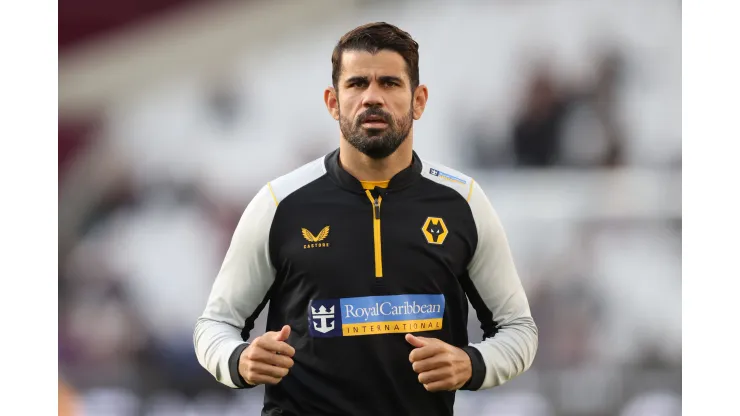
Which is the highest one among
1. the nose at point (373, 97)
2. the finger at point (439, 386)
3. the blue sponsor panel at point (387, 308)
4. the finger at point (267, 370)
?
the nose at point (373, 97)

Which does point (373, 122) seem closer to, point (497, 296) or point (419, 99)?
point (419, 99)

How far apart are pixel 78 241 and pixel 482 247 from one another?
154 centimetres

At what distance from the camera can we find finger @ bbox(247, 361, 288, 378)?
5.51ft

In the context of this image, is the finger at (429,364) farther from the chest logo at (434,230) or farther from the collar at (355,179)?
the collar at (355,179)

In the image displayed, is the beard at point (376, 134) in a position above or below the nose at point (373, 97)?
below

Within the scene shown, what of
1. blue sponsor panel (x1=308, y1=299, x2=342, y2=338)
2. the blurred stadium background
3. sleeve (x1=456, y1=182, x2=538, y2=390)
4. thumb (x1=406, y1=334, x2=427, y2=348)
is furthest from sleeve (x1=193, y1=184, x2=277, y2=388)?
the blurred stadium background

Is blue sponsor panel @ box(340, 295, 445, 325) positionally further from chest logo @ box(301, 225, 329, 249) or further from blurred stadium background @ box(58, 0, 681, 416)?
blurred stadium background @ box(58, 0, 681, 416)

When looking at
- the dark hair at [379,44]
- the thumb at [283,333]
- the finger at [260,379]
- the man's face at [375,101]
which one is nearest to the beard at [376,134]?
the man's face at [375,101]

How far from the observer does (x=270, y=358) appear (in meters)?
1.68

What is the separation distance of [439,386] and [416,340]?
0.11m

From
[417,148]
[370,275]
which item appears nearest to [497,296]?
[370,275]

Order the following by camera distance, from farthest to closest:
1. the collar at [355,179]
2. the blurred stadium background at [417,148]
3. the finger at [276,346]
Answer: the blurred stadium background at [417,148] < the collar at [355,179] < the finger at [276,346]

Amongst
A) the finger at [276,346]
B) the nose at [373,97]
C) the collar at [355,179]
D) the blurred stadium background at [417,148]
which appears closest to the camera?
the finger at [276,346]

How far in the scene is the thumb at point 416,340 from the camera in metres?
1.75
